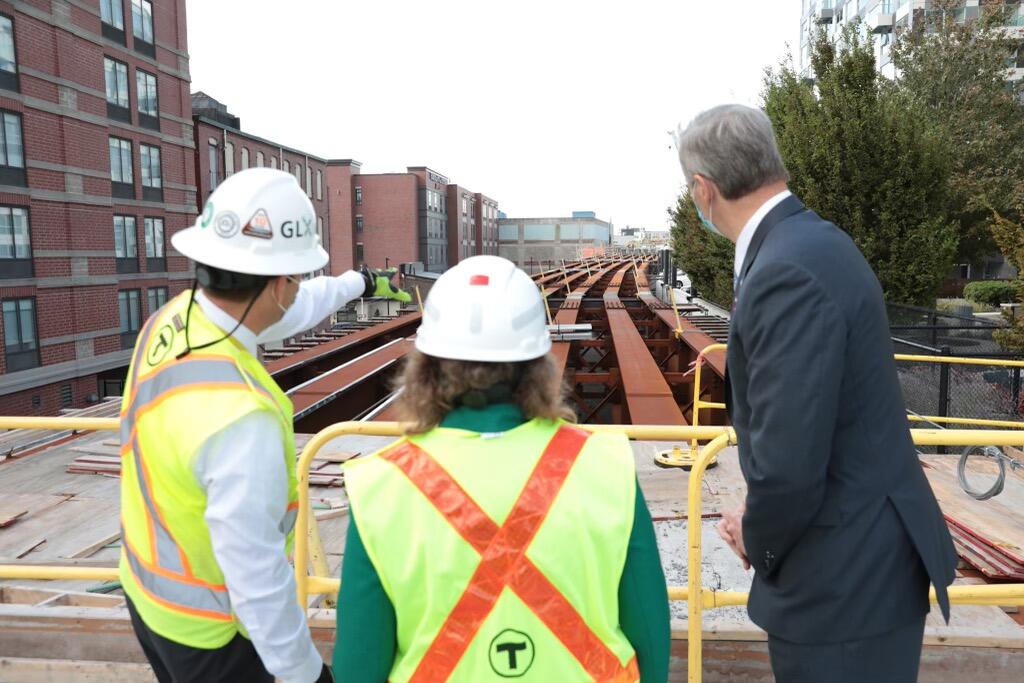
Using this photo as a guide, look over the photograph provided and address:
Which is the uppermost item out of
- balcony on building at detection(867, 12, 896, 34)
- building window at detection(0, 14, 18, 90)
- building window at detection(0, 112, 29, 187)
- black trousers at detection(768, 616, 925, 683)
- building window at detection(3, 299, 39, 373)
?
balcony on building at detection(867, 12, 896, 34)

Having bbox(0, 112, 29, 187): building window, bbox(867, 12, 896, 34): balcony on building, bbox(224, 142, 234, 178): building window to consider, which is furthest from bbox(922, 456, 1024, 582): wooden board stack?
bbox(867, 12, 896, 34): balcony on building

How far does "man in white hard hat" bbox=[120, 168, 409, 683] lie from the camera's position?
1.77 meters

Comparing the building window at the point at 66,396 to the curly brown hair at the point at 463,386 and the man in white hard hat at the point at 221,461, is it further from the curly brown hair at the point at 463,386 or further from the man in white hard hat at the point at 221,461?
the curly brown hair at the point at 463,386

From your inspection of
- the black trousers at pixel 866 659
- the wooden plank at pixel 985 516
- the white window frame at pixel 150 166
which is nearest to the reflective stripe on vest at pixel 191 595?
the black trousers at pixel 866 659

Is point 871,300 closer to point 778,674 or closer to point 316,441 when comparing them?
point 778,674

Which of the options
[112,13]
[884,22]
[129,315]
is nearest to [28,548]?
[129,315]

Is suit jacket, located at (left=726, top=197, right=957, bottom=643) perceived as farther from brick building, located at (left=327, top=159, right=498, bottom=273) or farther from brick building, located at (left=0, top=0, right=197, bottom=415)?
brick building, located at (left=327, top=159, right=498, bottom=273)

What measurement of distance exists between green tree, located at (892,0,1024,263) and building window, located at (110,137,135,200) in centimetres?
3092

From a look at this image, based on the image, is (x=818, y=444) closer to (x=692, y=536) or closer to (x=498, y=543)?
(x=498, y=543)

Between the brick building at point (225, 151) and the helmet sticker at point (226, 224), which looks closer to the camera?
the helmet sticker at point (226, 224)

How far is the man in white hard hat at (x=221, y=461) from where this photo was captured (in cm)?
177

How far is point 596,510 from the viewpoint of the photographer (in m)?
1.50

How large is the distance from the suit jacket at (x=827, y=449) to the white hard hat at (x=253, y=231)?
3.57ft

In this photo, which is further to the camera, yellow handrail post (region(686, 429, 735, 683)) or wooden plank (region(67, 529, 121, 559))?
wooden plank (region(67, 529, 121, 559))
